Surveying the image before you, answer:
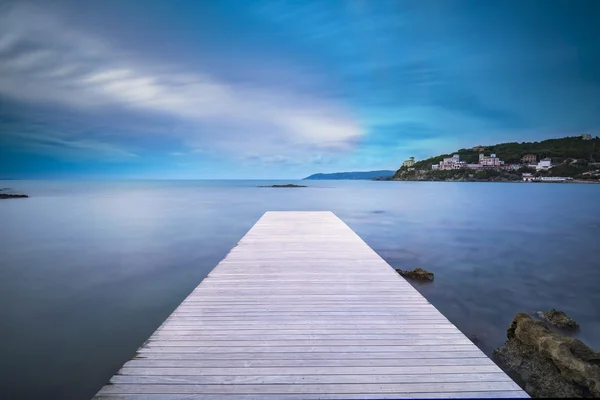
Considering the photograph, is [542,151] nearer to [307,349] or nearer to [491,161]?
[491,161]

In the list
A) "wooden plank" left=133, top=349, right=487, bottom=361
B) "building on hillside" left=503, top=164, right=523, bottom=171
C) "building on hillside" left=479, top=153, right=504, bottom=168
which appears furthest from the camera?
"building on hillside" left=479, top=153, right=504, bottom=168

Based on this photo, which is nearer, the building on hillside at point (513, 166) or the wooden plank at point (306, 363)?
the wooden plank at point (306, 363)

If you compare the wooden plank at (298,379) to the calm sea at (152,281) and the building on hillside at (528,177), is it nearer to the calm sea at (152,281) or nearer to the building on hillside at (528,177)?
the calm sea at (152,281)

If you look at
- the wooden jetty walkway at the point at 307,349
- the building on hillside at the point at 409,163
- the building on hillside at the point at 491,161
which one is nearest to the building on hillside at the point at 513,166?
the building on hillside at the point at 491,161

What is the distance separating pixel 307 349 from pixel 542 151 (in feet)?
426

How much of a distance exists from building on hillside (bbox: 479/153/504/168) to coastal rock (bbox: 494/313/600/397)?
12263cm

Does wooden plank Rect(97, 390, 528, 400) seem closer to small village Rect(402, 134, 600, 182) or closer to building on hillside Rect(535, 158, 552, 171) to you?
small village Rect(402, 134, 600, 182)

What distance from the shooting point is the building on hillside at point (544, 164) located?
90588 millimetres

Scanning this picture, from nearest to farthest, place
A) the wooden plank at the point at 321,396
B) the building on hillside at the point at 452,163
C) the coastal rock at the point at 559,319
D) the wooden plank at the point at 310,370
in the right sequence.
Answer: the wooden plank at the point at 321,396, the wooden plank at the point at 310,370, the coastal rock at the point at 559,319, the building on hillside at the point at 452,163

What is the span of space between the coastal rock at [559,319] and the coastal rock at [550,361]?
181 cm

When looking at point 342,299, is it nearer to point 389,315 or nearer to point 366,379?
point 389,315

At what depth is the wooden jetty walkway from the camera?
235 centimetres

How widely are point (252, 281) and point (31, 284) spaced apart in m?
6.68

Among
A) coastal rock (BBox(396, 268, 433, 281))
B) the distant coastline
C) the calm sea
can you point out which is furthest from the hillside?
coastal rock (BBox(396, 268, 433, 281))
